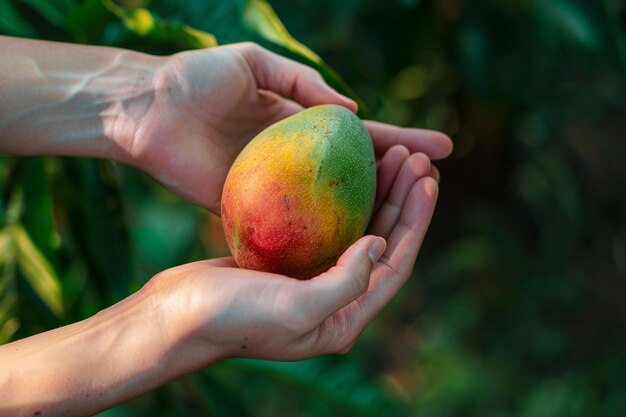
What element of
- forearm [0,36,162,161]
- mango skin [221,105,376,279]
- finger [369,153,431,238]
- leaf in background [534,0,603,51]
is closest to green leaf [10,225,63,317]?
forearm [0,36,162,161]

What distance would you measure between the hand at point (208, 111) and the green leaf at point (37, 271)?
26 centimetres

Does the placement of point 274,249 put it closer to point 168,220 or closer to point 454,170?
point 168,220

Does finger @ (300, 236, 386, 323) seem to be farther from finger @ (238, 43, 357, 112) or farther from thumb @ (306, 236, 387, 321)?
finger @ (238, 43, 357, 112)

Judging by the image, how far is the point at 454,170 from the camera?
1.77 metres

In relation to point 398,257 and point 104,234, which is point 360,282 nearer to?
point 398,257

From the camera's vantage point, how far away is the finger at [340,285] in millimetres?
715

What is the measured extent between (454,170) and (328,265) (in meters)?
0.96

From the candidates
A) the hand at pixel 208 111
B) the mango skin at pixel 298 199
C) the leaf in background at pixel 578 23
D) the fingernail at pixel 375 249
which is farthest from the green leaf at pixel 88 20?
the leaf in background at pixel 578 23

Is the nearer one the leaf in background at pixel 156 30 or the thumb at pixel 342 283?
the thumb at pixel 342 283

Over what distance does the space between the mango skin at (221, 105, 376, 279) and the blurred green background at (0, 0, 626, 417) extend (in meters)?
0.20

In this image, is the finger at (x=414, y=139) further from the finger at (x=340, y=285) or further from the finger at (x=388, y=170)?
the finger at (x=340, y=285)

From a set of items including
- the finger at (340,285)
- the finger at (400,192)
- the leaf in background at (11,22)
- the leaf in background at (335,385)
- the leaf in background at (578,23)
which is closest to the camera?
the finger at (340,285)

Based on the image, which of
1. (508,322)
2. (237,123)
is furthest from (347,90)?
(508,322)

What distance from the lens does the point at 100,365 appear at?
767 mm
